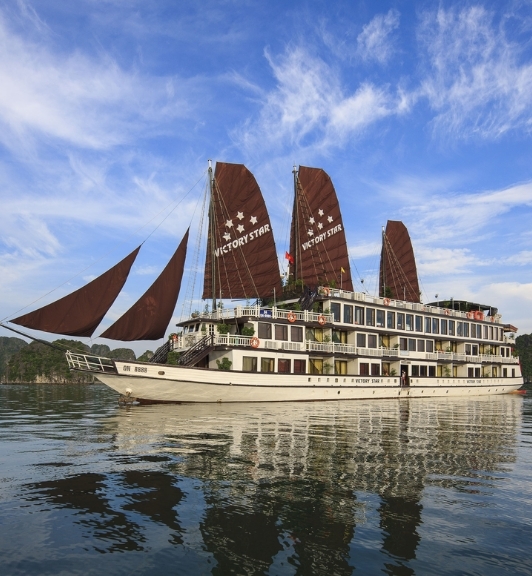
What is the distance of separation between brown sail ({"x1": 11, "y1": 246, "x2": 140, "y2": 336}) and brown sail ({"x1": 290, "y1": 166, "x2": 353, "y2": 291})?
18561mm

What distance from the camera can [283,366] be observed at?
104ft

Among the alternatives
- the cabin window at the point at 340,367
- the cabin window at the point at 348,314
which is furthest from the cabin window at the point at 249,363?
the cabin window at the point at 348,314

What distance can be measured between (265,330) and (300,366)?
3410 millimetres

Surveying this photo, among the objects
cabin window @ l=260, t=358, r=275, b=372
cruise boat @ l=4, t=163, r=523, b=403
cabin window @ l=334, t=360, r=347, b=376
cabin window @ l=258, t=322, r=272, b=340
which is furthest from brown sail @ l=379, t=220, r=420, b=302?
cabin window @ l=260, t=358, r=275, b=372

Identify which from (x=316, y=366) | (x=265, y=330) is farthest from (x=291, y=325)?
(x=316, y=366)

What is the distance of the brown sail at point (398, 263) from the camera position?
5270cm

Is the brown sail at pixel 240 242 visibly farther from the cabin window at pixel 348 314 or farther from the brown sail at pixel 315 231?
the brown sail at pixel 315 231

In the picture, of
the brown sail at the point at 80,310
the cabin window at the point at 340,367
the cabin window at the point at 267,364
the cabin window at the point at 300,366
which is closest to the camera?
the brown sail at the point at 80,310

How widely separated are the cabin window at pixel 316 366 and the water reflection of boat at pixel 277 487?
18.2 meters

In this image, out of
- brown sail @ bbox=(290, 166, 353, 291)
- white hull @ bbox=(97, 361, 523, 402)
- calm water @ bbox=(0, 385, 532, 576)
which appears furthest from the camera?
brown sail @ bbox=(290, 166, 353, 291)

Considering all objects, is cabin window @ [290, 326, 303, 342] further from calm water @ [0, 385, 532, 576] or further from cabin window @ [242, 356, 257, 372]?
calm water @ [0, 385, 532, 576]

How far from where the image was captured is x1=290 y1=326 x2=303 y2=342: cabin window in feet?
107

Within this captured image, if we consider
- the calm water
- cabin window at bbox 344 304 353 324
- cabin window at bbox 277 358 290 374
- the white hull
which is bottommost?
the calm water

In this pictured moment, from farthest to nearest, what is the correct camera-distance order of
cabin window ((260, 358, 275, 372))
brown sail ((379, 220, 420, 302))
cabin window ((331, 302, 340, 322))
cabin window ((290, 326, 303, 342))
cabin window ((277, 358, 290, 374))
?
1. brown sail ((379, 220, 420, 302))
2. cabin window ((331, 302, 340, 322))
3. cabin window ((290, 326, 303, 342))
4. cabin window ((277, 358, 290, 374))
5. cabin window ((260, 358, 275, 372))
